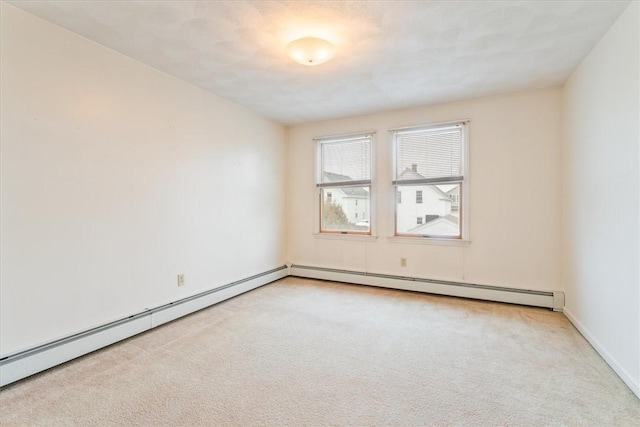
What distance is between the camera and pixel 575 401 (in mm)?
1791

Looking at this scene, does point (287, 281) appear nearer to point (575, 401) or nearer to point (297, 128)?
point (297, 128)

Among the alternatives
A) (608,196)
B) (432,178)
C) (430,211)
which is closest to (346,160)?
(432,178)

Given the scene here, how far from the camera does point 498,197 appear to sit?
3.60 m

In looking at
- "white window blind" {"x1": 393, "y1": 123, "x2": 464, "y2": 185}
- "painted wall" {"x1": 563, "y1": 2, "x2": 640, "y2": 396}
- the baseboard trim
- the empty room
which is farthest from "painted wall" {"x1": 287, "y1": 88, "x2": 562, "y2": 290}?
the baseboard trim

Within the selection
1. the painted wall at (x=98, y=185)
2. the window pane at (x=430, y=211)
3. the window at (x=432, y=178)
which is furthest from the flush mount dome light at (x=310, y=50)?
the window pane at (x=430, y=211)

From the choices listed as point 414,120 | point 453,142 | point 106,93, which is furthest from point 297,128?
point 106,93

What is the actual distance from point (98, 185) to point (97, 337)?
1.18 metres

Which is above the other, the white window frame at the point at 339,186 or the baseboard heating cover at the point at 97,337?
the white window frame at the point at 339,186

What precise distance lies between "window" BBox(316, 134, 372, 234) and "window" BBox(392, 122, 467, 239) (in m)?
0.45

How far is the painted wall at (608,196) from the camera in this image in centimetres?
194

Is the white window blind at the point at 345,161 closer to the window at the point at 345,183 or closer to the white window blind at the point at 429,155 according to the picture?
the window at the point at 345,183

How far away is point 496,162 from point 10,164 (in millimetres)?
4344

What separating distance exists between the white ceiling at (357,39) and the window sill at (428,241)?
1.74 meters

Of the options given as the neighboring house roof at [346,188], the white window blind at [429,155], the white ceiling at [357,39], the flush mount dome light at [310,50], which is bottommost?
the neighboring house roof at [346,188]
